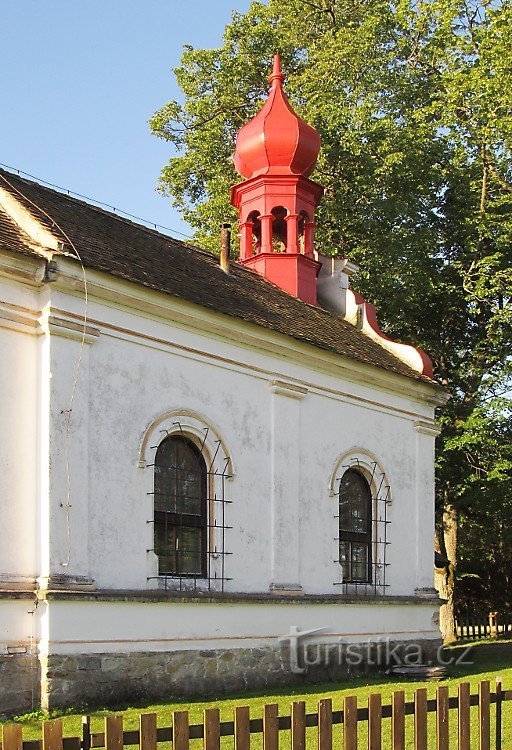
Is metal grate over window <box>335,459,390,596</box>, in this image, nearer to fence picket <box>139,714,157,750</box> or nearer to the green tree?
the green tree

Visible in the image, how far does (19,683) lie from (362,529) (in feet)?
24.8

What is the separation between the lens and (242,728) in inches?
238

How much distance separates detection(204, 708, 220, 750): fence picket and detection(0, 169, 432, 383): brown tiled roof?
7328 millimetres

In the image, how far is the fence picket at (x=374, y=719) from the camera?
660 centimetres

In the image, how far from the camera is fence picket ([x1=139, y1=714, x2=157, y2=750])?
5.72 metres

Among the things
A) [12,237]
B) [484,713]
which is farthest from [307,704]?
[12,237]

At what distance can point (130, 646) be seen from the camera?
12586 mm

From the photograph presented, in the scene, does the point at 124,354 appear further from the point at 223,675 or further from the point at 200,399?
the point at 223,675

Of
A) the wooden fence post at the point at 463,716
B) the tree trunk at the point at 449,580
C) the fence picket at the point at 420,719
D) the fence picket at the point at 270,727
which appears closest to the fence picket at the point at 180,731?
the fence picket at the point at 270,727

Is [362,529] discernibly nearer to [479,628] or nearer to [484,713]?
[484,713]

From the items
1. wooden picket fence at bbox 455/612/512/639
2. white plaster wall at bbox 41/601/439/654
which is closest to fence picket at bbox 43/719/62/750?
white plaster wall at bbox 41/601/439/654

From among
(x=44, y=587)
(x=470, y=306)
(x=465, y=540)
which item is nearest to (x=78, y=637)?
(x=44, y=587)

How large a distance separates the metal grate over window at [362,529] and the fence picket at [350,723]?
10.3 metres

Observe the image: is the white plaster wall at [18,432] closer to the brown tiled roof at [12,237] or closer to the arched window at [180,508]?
the brown tiled roof at [12,237]
